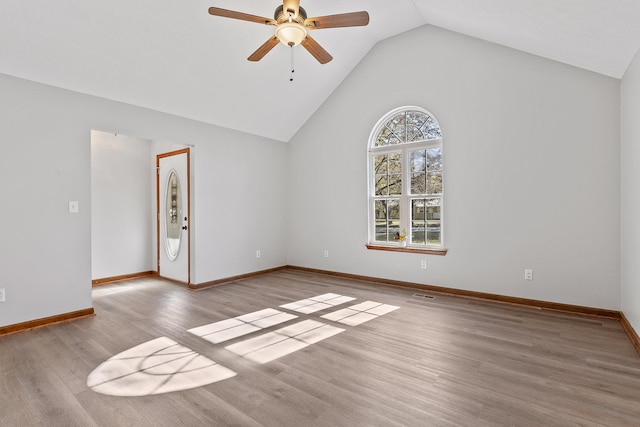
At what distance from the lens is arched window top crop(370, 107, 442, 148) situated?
461 cm

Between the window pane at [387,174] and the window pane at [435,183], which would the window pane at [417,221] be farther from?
the window pane at [387,174]

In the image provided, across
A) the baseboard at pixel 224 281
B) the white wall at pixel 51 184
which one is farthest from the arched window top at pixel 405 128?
the baseboard at pixel 224 281

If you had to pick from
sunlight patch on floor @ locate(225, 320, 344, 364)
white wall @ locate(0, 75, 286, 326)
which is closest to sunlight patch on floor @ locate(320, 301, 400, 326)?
sunlight patch on floor @ locate(225, 320, 344, 364)

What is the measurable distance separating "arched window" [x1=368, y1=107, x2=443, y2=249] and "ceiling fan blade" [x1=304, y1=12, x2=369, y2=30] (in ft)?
7.79

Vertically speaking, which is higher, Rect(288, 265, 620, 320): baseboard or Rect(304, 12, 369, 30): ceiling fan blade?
Rect(304, 12, 369, 30): ceiling fan blade

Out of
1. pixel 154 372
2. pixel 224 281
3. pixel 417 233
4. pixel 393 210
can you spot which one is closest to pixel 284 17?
pixel 154 372

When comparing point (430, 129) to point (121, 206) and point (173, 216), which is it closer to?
point (173, 216)

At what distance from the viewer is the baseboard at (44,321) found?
305 cm

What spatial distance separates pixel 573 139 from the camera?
138 inches

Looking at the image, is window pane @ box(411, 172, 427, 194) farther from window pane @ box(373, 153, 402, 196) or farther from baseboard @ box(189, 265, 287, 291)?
baseboard @ box(189, 265, 287, 291)

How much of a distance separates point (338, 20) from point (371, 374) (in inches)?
108

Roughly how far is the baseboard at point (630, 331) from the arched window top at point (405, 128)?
285cm

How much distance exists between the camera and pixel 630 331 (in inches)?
112

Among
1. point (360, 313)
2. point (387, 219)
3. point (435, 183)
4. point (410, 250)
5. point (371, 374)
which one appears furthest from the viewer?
point (387, 219)
